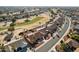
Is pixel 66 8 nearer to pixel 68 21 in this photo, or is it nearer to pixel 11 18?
→ pixel 68 21

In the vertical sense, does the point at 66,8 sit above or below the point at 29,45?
above

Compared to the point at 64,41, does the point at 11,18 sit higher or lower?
higher

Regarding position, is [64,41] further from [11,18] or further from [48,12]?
[11,18]
